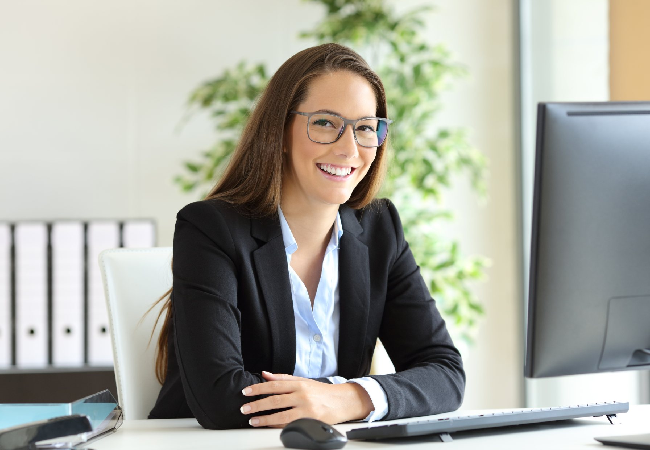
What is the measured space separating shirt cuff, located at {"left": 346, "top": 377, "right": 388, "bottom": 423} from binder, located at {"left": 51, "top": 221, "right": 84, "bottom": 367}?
1.65m

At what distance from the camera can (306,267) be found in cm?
163

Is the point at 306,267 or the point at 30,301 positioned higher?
the point at 306,267

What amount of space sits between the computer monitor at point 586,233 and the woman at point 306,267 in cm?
38

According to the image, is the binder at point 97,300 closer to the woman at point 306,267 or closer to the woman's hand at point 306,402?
the woman at point 306,267

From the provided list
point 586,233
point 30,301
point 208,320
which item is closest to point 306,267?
point 208,320

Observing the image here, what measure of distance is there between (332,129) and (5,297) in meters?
1.65

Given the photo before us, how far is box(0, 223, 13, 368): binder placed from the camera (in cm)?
267

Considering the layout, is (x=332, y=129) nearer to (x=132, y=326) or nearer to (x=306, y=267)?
(x=306, y=267)

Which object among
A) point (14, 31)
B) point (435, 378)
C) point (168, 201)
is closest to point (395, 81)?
point (168, 201)

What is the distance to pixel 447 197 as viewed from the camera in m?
3.62

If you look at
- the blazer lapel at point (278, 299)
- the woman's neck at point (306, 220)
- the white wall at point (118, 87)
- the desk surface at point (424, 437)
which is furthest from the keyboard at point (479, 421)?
the white wall at point (118, 87)

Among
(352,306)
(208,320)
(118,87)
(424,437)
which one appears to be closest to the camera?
(424,437)

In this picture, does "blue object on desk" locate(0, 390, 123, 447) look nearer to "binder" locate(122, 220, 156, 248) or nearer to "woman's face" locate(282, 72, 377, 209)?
"woman's face" locate(282, 72, 377, 209)

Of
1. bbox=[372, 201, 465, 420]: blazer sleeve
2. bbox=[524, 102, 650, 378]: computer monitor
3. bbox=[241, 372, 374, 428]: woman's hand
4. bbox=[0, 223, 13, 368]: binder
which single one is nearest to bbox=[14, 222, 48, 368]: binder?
bbox=[0, 223, 13, 368]: binder
